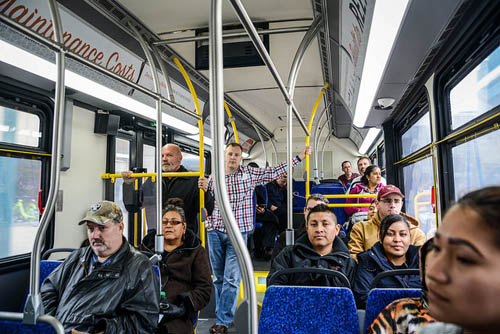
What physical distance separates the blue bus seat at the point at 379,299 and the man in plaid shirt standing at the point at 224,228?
1.50m

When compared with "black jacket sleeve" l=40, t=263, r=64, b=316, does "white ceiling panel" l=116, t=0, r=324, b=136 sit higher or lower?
higher

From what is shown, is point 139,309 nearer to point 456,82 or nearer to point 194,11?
point 194,11

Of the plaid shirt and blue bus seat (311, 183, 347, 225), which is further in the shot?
blue bus seat (311, 183, 347, 225)

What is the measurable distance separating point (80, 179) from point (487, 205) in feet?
12.8

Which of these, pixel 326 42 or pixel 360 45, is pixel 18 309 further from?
pixel 326 42

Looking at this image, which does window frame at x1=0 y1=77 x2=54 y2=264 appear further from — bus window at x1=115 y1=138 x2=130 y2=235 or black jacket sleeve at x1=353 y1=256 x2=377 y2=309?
black jacket sleeve at x1=353 y1=256 x2=377 y2=309

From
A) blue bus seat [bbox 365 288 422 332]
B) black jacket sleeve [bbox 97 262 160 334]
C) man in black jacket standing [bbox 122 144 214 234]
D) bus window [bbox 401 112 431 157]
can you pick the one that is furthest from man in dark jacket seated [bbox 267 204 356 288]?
bus window [bbox 401 112 431 157]

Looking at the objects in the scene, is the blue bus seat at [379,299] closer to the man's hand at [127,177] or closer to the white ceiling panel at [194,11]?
the white ceiling panel at [194,11]

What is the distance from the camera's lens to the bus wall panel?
3507 millimetres

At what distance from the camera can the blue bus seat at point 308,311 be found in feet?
4.92

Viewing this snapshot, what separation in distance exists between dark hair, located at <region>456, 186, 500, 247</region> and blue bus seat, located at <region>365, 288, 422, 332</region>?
1.05 metres

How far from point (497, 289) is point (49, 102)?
11.8ft

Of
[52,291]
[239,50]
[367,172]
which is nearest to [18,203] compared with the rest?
[52,291]

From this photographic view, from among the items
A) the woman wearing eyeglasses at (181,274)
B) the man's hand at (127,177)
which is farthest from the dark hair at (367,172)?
the man's hand at (127,177)
